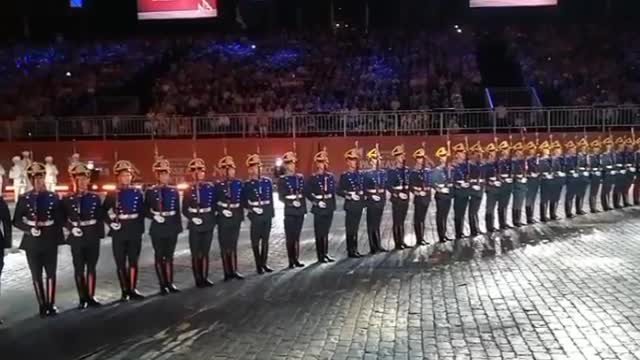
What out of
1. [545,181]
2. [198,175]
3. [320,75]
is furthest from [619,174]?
[320,75]

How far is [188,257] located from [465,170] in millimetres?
5923

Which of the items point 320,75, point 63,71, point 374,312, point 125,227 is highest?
point 63,71

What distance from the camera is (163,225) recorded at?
11.1 metres

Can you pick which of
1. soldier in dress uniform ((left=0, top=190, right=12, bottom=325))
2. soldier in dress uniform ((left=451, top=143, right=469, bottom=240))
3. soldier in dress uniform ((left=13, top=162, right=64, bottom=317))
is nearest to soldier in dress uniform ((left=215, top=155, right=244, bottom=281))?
soldier in dress uniform ((left=13, top=162, right=64, bottom=317))

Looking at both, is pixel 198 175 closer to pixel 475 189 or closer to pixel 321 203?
pixel 321 203

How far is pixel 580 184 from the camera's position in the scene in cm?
2005

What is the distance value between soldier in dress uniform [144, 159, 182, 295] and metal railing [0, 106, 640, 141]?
1619 centimetres

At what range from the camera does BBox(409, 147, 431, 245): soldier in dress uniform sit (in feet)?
50.1

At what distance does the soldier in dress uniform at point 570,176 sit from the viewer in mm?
19516

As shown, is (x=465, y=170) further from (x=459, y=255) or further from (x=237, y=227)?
(x=237, y=227)

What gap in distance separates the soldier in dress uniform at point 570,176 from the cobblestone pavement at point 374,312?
5.46 metres

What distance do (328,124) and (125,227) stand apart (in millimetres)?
16884

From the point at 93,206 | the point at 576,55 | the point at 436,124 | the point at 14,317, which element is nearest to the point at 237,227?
the point at 93,206

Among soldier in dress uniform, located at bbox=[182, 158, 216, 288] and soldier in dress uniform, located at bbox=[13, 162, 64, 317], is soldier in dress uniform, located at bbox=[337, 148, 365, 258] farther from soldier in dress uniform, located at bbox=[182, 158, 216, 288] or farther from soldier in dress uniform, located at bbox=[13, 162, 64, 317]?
soldier in dress uniform, located at bbox=[13, 162, 64, 317]
